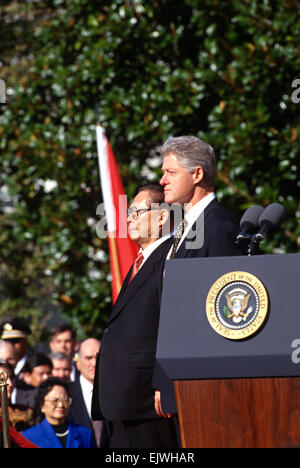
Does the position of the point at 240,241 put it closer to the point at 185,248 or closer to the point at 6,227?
the point at 185,248

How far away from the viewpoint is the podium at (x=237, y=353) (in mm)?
2900

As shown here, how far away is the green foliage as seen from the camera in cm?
814

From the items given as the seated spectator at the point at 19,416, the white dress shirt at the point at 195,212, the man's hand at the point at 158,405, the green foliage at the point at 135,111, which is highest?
the green foliage at the point at 135,111

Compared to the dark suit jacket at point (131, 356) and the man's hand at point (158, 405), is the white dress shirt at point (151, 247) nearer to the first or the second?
the dark suit jacket at point (131, 356)

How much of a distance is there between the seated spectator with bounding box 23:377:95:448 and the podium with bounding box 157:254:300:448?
10.6 feet

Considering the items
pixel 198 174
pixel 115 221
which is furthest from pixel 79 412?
pixel 198 174

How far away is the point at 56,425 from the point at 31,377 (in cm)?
182

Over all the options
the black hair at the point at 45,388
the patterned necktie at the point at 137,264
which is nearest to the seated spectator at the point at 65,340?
the black hair at the point at 45,388

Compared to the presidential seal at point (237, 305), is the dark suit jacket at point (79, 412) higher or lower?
lower

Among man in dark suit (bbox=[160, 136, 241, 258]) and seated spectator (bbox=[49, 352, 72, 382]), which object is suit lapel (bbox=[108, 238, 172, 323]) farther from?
seated spectator (bbox=[49, 352, 72, 382])

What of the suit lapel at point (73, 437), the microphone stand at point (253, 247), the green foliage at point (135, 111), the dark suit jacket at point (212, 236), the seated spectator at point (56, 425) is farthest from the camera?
the green foliage at point (135, 111)

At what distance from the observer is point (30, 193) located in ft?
30.9
